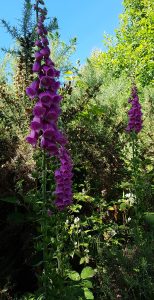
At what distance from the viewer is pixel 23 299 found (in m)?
3.08

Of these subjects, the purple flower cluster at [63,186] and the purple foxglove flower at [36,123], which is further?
the purple flower cluster at [63,186]

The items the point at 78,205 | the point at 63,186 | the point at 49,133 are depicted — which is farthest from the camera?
the point at 78,205

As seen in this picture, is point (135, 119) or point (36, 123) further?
point (135, 119)

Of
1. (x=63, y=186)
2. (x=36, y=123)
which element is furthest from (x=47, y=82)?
(x=63, y=186)

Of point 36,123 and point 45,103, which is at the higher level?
point 45,103

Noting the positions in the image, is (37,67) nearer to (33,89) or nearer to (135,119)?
(33,89)

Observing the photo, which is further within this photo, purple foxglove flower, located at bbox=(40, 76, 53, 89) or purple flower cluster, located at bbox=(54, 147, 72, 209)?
purple flower cluster, located at bbox=(54, 147, 72, 209)

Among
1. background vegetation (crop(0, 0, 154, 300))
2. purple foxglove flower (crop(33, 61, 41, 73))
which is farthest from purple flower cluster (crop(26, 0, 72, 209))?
background vegetation (crop(0, 0, 154, 300))

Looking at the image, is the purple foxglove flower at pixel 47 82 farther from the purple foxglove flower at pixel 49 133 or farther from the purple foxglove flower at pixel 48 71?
the purple foxglove flower at pixel 49 133

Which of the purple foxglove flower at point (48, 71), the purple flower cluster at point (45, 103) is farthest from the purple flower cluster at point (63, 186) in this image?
the purple foxglove flower at point (48, 71)

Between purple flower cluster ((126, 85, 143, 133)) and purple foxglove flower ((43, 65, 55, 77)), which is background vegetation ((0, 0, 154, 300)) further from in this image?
purple foxglove flower ((43, 65, 55, 77))

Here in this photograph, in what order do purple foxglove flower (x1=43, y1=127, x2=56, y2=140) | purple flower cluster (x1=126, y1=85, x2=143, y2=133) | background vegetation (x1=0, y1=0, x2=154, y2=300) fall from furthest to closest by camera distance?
purple flower cluster (x1=126, y1=85, x2=143, y2=133)
background vegetation (x1=0, y1=0, x2=154, y2=300)
purple foxglove flower (x1=43, y1=127, x2=56, y2=140)

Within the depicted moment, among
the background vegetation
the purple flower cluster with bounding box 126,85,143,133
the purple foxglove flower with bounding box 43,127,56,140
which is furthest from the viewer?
the purple flower cluster with bounding box 126,85,143,133

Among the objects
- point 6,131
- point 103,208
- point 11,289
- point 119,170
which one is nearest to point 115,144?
point 119,170
